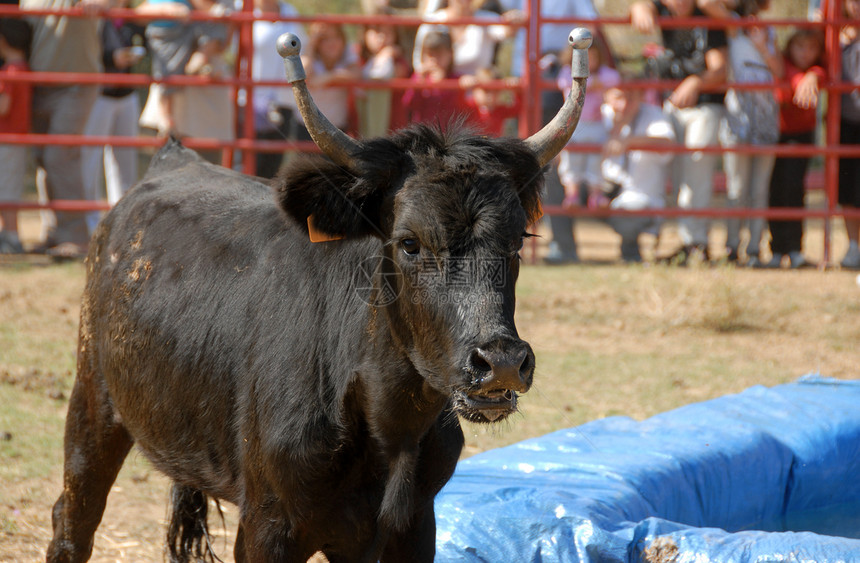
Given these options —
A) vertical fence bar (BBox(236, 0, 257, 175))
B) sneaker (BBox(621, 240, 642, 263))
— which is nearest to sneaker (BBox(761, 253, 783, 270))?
sneaker (BBox(621, 240, 642, 263))

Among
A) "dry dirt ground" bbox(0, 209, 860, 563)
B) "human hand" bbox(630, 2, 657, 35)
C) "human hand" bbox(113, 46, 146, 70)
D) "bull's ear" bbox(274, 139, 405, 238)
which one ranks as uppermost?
"human hand" bbox(630, 2, 657, 35)

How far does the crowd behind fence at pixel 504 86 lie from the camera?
356 inches

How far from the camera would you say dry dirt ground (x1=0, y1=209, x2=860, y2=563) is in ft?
15.1

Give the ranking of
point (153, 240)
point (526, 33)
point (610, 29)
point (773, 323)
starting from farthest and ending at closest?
1. point (610, 29)
2. point (526, 33)
3. point (773, 323)
4. point (153, 240)

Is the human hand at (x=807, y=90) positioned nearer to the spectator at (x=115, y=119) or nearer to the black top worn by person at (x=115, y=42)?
the spectator at (x=115, y=119)

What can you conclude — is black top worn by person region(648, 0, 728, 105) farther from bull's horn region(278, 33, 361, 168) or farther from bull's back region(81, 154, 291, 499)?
bull's horn region(278, 33, 361, 168)

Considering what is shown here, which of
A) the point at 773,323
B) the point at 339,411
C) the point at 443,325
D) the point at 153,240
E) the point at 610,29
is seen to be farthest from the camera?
the point at 610,29

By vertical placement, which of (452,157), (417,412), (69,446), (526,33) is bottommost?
(69,446)

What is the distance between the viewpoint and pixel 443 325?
9.02ft

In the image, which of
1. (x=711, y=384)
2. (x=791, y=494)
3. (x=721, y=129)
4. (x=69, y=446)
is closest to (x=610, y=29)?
(x=721, y=129)

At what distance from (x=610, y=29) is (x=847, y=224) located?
11479 millimetres

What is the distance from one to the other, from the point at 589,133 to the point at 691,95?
1.03 meters

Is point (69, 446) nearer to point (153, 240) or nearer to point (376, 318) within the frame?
point (153, 240)

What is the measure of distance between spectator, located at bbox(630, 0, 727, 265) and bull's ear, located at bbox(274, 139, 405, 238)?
6.88m
